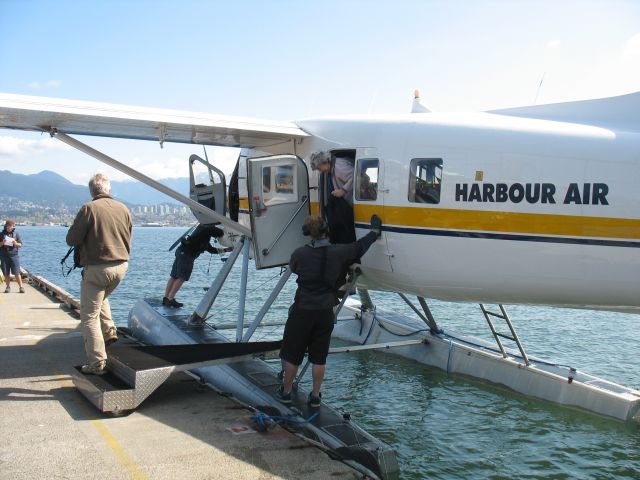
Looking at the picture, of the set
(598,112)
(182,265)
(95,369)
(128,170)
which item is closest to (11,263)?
(182,265)

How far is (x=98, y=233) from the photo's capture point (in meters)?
6.14

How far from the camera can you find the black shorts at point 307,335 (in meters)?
6.14

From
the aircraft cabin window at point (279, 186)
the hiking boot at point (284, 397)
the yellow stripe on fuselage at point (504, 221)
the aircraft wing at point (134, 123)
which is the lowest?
the hiking boot at point (284, 397)

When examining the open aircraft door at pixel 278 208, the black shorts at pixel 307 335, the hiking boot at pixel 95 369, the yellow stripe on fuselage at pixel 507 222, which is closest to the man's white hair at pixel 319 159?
the open aircraft door at pixel 278 208

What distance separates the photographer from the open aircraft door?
23.8 feet

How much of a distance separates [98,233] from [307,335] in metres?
2.44

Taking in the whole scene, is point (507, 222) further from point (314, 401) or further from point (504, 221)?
point (314, 401)

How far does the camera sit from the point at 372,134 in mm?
6758

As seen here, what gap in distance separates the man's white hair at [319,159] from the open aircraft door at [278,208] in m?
0.32

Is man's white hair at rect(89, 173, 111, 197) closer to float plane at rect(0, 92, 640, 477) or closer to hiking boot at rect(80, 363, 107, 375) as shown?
float plane at rect(0, 92, 640, 477)

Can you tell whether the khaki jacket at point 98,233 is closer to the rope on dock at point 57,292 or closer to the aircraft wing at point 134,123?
the aircraft wing at point 134,123

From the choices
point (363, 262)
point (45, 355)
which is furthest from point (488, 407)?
point (45, 355)

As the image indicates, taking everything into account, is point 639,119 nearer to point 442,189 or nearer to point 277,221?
point 442,189

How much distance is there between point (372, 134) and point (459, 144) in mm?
1135
